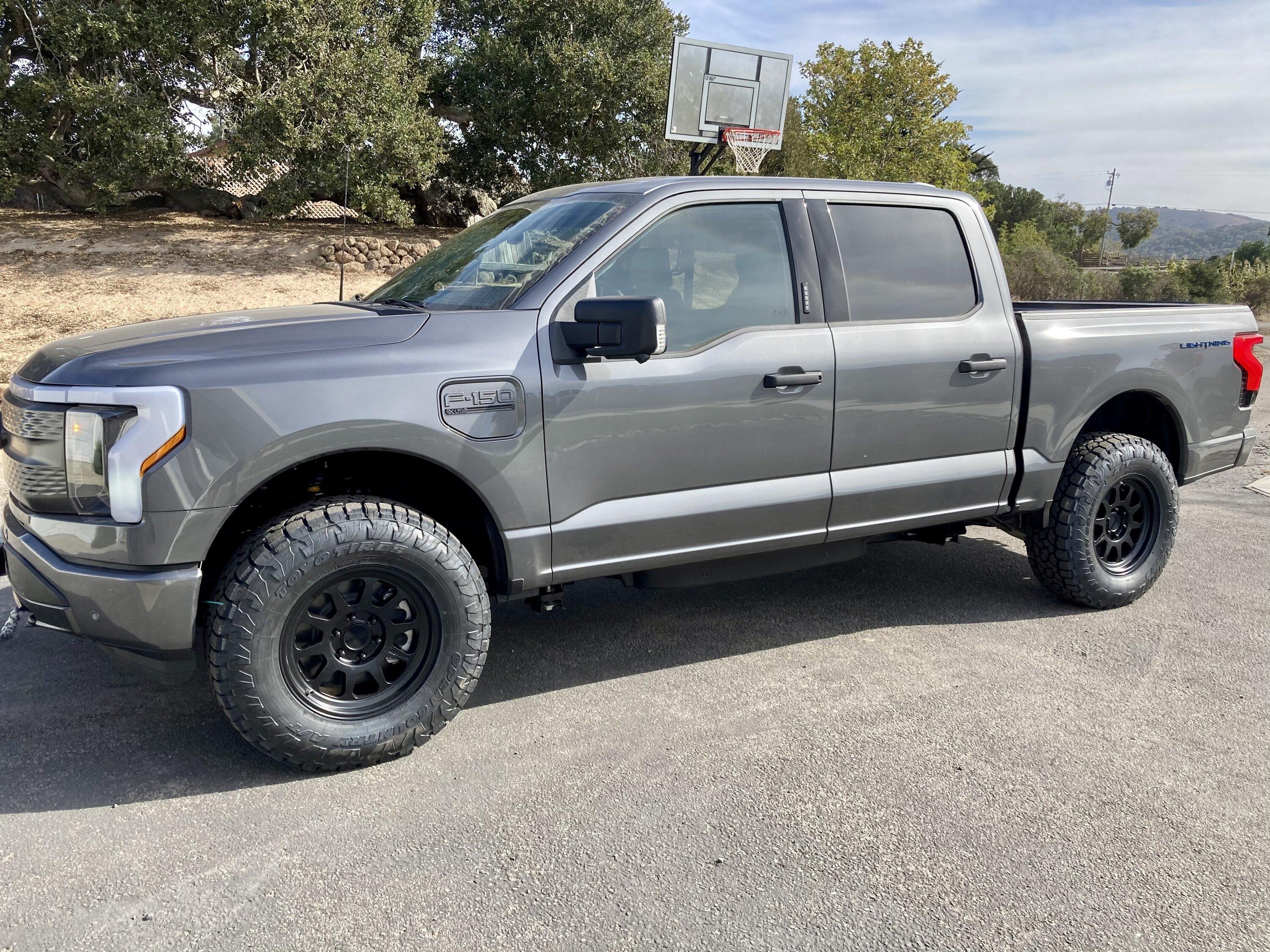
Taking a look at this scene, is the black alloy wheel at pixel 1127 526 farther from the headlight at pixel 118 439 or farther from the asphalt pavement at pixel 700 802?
the headlight at pixel 118 439

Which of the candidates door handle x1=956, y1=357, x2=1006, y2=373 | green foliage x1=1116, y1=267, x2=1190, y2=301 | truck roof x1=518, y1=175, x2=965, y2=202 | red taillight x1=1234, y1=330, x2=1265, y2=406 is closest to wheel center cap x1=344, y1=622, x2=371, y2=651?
truck roof x1=518, y1=175, x2=965, y2=202

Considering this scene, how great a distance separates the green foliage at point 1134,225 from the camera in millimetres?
84500

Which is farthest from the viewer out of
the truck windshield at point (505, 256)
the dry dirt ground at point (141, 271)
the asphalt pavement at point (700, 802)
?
the dry dirt ground at point (141, 271)

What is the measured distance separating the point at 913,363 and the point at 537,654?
2058 mm

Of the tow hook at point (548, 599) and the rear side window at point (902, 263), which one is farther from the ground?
the rear side window at point (902, 263)

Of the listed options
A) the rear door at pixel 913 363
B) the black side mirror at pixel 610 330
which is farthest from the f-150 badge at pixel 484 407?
the rear door at pixel 913 363

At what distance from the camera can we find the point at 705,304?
383 centimetres

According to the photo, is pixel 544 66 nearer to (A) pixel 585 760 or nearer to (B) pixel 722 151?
(B) pixel 722 151

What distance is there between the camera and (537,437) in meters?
3.44

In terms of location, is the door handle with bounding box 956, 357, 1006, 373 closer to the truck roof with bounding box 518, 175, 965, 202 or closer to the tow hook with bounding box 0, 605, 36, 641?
the truck roof with bounding box 518, 175, 965, 202

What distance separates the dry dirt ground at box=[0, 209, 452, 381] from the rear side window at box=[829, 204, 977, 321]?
12.1 metres

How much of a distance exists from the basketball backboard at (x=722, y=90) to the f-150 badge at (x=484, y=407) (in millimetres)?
17523

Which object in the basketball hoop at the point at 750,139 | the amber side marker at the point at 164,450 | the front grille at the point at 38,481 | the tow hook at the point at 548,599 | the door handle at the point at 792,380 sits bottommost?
the tow hook at the point at 548,599

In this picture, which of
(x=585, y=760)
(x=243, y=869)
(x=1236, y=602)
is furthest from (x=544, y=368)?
(x=1236, y=602)
